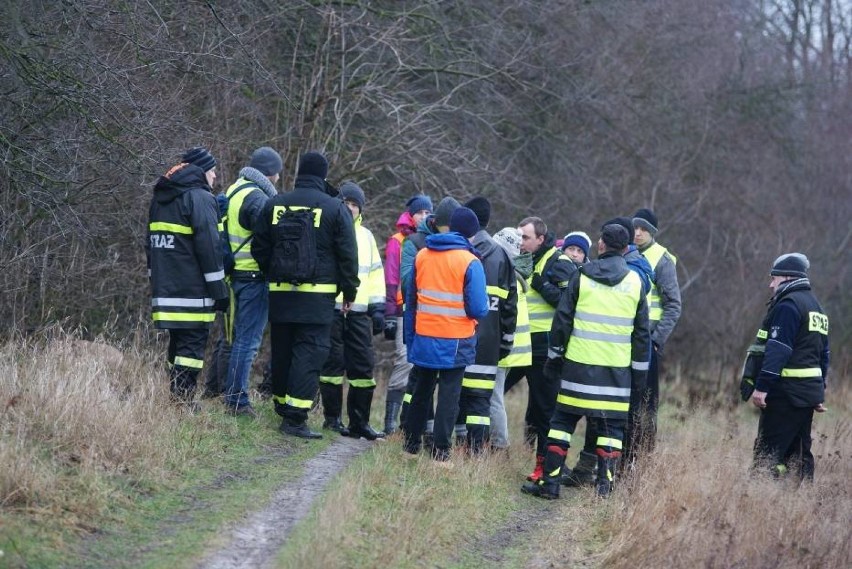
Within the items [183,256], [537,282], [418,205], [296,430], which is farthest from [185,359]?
[537,282]

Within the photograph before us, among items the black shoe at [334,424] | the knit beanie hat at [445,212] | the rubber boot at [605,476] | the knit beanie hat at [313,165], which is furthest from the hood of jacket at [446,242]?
the black shoe at [334,424]

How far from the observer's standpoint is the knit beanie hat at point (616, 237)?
8477 millimetres

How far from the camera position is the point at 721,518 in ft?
26.0

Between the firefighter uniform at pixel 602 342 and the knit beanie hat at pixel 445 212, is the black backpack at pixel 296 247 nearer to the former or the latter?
the knit beanie hat at pixel 445 212

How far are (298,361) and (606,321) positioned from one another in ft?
7.64

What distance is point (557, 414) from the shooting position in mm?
8602

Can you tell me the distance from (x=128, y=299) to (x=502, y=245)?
4612 mm

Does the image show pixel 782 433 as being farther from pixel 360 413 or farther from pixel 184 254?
pixel 184 254

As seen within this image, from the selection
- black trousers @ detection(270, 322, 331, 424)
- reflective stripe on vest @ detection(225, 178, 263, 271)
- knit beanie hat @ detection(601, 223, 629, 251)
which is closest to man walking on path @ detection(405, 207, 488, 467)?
black trousers @ detection(270, 322, 331, 424)

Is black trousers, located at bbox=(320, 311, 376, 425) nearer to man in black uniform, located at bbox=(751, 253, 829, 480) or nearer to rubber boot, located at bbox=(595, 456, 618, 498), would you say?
rubber boot, located at bbox=(595, 456, 618, 498)

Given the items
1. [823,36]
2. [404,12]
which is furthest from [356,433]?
[823,36]

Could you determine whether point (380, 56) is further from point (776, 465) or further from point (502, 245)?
point (776, 465)

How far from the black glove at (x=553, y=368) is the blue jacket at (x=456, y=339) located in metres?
0.69

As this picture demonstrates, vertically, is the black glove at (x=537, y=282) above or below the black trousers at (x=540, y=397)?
above
